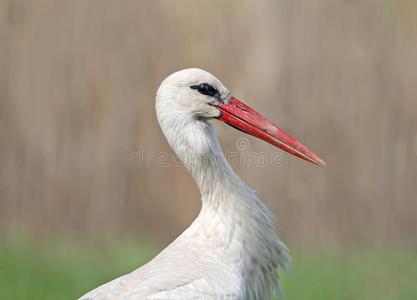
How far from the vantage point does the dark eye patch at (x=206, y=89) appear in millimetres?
3686

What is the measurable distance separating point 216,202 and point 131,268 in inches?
84.7

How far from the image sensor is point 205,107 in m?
3.71

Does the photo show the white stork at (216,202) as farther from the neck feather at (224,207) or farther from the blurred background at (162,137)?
the blurred background at (162,137)

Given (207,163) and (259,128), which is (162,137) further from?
(207,163)

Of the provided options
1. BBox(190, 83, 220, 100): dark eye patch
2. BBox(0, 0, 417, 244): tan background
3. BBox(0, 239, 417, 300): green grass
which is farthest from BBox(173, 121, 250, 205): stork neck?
BBox(0, 0, 417, 244): tan background

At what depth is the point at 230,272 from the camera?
3514 mm

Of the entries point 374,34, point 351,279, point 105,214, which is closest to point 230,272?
point 351,279

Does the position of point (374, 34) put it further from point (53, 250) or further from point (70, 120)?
point (53, 250)

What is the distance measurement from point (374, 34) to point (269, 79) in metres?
0.75

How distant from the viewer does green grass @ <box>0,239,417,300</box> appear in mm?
5320

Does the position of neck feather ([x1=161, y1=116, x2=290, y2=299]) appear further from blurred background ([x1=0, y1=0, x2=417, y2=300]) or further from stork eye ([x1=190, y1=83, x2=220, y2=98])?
blurred background ([x1=0, y1=0, x2=417, y2=300])

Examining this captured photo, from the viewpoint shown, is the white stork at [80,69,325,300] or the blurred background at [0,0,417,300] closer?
the white stork at [80,69,325,300]

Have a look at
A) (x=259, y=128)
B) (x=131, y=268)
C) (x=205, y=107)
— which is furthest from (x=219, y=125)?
(x=205, y=107)

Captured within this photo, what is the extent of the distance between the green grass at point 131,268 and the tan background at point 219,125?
0.39ft
